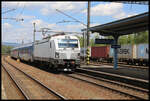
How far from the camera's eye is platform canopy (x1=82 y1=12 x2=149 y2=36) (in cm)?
1395

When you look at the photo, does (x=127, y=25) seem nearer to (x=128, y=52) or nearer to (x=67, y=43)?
(x=67, y=43)

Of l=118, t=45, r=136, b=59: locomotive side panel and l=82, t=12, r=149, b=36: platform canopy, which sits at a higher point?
l=82, t=12, r=149, b=36: platform canopy

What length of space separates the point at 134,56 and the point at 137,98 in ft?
81.8

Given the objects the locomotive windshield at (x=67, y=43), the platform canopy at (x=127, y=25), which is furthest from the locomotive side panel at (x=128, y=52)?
the locomotive windshield at (x=67, y=43)

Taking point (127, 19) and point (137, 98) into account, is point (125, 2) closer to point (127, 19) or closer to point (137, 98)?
point (127, 19)

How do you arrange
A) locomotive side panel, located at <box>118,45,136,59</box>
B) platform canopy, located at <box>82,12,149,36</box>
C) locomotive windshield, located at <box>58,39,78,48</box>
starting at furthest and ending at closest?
locomotive side panel, located at <box>118,45,136,59</box> → locomotive windshield, located at <box>58,39,78,48</box> → platform canopy, located at <box>82,12,149,36</box>

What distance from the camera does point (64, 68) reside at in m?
20.2

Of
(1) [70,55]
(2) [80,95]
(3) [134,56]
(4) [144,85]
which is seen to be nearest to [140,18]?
(4) [144,85]

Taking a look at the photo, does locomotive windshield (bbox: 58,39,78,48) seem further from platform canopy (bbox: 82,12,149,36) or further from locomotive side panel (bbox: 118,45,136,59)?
locomotive side panel (bbox: 118,45,136,59)

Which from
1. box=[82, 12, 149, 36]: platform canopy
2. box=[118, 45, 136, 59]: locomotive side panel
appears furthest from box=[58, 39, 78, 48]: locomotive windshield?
box=[118, 45, 136, 59]: locomotive side panel

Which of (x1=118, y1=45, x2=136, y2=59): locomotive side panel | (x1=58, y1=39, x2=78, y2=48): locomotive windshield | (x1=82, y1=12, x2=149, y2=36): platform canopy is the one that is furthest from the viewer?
(x1=118, y1=45, x2=136, y2=59): locomotive side panel

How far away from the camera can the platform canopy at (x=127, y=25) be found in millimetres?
13946

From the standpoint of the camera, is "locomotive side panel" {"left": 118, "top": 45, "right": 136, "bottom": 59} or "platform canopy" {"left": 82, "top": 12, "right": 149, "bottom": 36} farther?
"locomotive side panel" {"left": 118, "top": 45, "right": 136, "bottom": 59}

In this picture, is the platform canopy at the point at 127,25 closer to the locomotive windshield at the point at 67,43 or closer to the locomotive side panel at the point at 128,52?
the locomotive windshield at the point at 67,43
